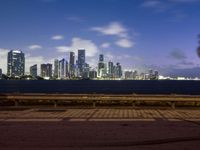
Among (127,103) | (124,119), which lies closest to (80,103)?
(127,103)
